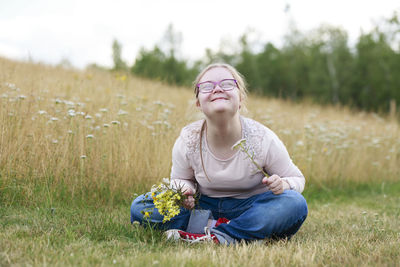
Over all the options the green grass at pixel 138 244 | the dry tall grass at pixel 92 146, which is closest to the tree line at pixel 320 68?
the dry tall grass at pixel 92 146

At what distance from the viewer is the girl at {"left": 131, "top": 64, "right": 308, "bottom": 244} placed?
242 centimetres

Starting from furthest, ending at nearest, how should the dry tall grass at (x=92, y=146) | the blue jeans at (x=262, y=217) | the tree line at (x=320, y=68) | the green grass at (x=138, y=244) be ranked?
the tree line at (x=320, y=68), the dry tall grass at (x=92, y=146), the blue jeans at (x=262, y=217), the green grass at (x=138, y=244)

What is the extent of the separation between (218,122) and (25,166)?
1914mm

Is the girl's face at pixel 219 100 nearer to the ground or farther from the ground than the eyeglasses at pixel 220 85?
nearer to the ground

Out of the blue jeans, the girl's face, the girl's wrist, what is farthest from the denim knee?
the girl's wrist

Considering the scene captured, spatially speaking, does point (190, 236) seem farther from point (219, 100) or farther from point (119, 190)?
point (119, 190)

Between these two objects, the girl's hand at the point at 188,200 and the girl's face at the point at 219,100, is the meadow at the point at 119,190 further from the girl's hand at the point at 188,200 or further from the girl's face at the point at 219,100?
the girl's face at the point at 219,100

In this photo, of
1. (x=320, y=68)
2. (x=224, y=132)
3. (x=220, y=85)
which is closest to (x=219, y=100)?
(x=220, y=85)

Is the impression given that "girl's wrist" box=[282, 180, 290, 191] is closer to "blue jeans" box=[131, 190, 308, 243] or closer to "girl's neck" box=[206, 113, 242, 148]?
"blue jeans" box=[131, 190, 308, 243]

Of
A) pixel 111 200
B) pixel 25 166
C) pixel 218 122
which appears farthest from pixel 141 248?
pixel 25 166

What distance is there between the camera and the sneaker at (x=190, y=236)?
2.48 metres

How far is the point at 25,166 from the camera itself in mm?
3352

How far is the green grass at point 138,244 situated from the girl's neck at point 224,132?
678 millimetres

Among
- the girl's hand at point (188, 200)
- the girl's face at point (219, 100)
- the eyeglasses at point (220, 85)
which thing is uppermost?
the eyeglasses at point (220, 85)
